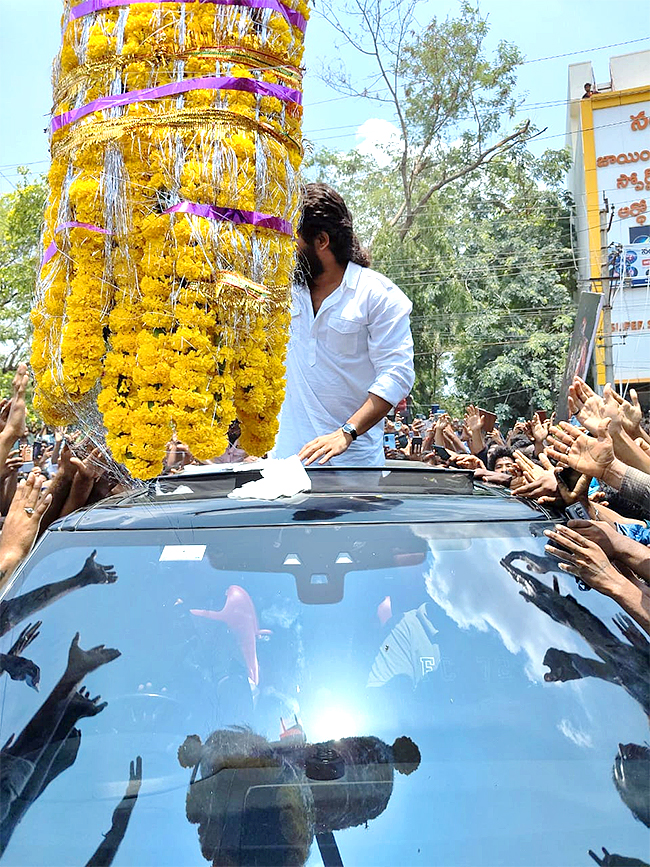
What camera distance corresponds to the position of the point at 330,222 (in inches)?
133

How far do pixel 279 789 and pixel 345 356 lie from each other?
2.08m

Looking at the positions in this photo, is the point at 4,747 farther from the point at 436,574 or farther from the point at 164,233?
the point at 164,233

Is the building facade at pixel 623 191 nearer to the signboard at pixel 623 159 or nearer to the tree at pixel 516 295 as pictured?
the signboard at pixel 623 159

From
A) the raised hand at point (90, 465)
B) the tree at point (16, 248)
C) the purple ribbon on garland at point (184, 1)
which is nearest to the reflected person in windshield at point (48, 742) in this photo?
the raised hand at point (90, 465)

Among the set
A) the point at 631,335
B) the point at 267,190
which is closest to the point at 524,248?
the point at 631,335

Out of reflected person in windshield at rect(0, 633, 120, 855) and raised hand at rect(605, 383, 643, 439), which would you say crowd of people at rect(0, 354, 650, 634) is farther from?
reflected person in windshield at rect(0, 633, 120, 855)

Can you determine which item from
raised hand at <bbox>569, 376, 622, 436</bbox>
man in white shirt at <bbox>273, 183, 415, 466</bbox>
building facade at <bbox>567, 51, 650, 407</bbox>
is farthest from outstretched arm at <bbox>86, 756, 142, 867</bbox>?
building facade at <bbox>567, 51, 650, 407</bbox>

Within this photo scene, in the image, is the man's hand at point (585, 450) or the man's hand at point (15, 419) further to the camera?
the man's hand at point (15, 419)

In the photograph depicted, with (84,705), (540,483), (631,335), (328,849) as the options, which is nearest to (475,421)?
(540,483)

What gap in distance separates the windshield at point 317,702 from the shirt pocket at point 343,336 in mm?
1433

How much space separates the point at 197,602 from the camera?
200 cm

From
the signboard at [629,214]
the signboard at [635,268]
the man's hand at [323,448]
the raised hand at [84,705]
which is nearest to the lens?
the raised hand at [84,705]

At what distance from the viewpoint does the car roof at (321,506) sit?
210cm

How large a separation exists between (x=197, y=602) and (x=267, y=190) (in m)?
1.43
